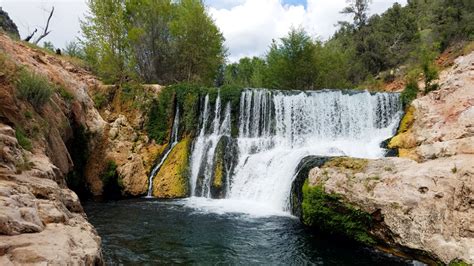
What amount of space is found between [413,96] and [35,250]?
17894mm

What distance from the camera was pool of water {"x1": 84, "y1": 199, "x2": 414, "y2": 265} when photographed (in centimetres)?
852

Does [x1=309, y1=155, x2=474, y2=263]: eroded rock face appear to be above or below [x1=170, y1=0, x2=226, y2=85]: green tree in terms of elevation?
below

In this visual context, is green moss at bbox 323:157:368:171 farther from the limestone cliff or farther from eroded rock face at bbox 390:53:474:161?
the limestone cliff

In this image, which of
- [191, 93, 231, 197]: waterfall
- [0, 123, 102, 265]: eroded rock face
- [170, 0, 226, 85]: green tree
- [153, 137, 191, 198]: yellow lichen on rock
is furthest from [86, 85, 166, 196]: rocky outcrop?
[0, 123, 102, 265]: eroded rock face

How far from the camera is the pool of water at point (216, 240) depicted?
852 cm

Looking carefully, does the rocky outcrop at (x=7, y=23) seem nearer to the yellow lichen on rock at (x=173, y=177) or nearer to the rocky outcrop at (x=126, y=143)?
the rocky outcrop at (x=126, y=143)

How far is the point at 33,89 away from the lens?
9797 millimetres

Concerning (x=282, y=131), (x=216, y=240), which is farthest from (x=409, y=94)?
(x=216, y=240)

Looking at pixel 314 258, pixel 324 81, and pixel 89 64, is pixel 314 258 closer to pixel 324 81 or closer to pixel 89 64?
pixel 89 64

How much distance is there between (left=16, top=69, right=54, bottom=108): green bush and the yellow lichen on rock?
7979 millimetres

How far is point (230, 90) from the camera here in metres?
20.1

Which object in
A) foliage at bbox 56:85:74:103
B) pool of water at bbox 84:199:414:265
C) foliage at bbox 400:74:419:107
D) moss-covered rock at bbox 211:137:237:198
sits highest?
foliage at bbox 400:74:419:107

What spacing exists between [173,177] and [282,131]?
620cm

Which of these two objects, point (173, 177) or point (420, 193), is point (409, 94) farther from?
point (173, 177)
